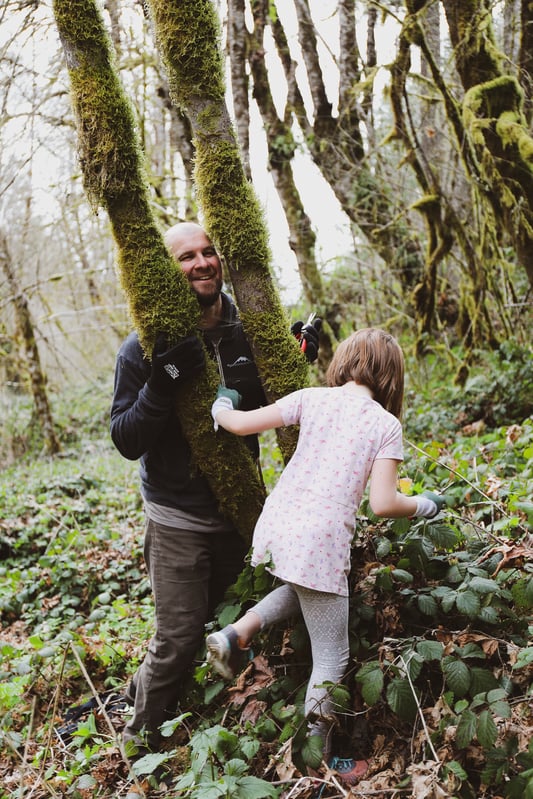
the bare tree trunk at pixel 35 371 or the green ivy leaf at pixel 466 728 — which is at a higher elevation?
the bare tree trunk at pixel 35 371

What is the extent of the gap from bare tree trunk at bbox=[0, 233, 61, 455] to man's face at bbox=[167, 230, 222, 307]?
1019cm

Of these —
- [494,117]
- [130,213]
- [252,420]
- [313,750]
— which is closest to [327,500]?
[252,420]

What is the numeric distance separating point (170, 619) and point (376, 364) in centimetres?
170

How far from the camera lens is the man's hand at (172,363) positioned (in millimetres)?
2934

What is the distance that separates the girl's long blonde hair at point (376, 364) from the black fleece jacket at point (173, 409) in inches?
30.6

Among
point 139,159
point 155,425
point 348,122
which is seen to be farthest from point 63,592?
point 348,122

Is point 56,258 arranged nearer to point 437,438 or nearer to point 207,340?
point 437,438

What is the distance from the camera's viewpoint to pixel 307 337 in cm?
337

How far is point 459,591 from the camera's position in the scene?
257 centimetres

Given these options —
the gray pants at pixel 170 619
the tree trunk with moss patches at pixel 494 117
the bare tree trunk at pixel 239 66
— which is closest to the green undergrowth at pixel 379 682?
the gray pants at pixel 170 619

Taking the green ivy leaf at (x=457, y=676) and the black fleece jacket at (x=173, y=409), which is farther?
the black fleece jacket at (x=173, y=409)

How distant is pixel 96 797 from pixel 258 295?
2.40m

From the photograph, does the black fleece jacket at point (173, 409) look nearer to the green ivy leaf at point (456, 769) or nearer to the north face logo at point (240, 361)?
the north face logo at point (240, 361)

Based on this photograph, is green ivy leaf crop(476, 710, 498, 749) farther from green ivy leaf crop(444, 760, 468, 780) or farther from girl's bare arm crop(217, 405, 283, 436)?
girl's bare arm crop(217, 405, 283, 436)
